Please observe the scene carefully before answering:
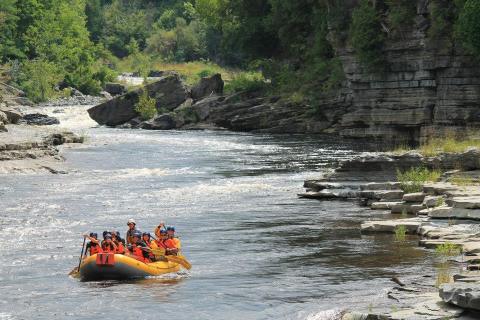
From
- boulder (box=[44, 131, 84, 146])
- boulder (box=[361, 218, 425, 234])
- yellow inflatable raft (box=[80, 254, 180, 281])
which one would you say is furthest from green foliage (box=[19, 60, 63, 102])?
yellow inflatable raft (box=[80, 254, 180, 281])

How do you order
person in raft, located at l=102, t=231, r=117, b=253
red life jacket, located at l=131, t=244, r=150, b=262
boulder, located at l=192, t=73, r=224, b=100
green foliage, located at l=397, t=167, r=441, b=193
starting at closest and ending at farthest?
1. person in raft, located at l=102, t=231, r=117, b=253
2. red life jacket, located at l=131, t=244, r=150, b=262
3. green foliage, located at l=397, t=167, r=441, b=193
4. boulder, located at l=192, t=73, r=224, b=100

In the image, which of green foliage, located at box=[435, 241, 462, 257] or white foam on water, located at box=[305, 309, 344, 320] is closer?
white foam on water, located at box=[305, 309, 344, 320]

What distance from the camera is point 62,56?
11494cm

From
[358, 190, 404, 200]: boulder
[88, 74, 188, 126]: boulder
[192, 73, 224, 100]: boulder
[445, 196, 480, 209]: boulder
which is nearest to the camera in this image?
[445, 196, 480, 209]: boulder

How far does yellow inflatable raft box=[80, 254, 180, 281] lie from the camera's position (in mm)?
25281

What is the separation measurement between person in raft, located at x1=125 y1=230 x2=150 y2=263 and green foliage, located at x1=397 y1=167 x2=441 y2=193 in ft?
35.5

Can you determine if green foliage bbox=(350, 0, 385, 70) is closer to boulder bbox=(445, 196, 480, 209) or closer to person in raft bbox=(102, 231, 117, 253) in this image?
boulder bbox=(445, 196, 480, 209)

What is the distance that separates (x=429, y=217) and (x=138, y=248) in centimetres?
796

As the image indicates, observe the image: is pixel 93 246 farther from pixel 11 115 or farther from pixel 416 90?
pixel 11 115

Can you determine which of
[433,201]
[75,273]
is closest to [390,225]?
[433,201]

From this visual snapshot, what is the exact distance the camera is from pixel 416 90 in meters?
64.2

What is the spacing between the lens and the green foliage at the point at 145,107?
85.0 m

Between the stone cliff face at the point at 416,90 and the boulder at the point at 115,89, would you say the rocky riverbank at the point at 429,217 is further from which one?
the boulder at the point at 115,89

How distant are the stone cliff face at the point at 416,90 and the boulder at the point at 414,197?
27137mm
